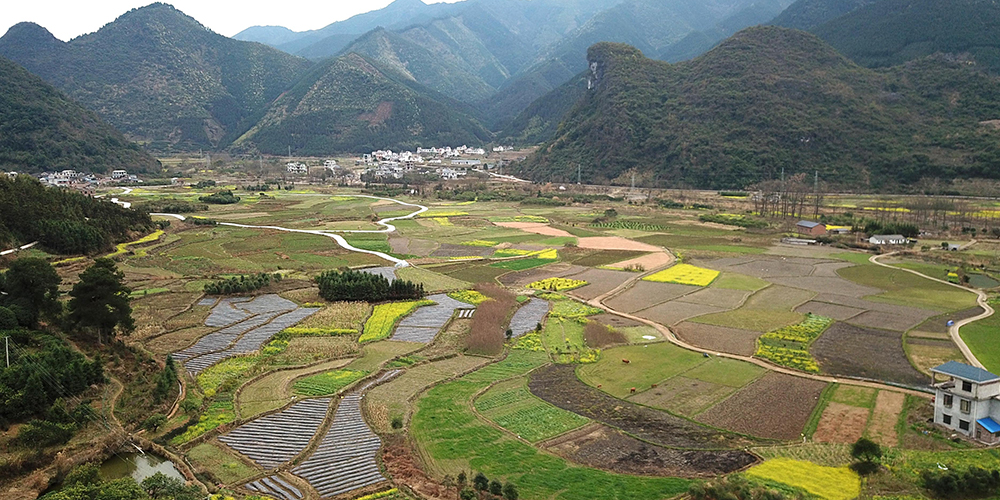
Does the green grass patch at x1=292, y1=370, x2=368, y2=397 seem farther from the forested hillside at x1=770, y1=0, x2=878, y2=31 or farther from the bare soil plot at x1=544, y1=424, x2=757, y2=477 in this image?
the forested hillside at x1=770, y1=0, x2=878, y2=31

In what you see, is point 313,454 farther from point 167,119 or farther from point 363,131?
point 167,119

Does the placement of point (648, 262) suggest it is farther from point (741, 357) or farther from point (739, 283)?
point (741, 357)

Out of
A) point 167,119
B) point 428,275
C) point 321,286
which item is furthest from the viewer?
point 167,119

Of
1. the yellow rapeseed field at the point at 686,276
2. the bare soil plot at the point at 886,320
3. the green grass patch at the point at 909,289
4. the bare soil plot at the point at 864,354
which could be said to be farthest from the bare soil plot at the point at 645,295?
the green grass patch at the point at 909,289

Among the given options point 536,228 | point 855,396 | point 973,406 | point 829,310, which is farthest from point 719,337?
point 536,228

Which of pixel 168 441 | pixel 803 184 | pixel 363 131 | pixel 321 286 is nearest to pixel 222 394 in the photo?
pixel 168 441

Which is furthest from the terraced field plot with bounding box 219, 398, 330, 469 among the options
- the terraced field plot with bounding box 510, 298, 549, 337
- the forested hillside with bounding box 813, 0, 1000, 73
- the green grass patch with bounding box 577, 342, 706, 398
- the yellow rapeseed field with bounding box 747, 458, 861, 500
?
the forested hillside with bounding box 813, 0, 1000, 73

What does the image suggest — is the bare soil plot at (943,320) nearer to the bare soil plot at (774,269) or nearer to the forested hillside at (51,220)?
the bare soil plot at (774,269)
